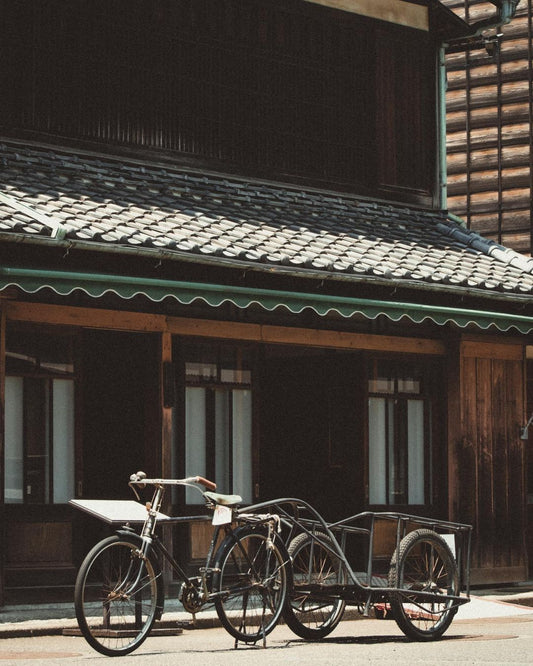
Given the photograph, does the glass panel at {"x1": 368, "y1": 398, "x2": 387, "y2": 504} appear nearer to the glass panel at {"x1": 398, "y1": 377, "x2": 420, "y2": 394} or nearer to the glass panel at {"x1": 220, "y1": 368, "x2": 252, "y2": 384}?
the glass panel at {"x1": 398, "y1": 377, "x2": 420, "y2": 394}

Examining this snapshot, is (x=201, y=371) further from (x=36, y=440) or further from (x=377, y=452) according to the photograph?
(x=377, y=452)

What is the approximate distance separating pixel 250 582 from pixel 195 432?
186 inches

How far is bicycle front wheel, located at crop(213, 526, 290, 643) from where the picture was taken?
32.2 ft

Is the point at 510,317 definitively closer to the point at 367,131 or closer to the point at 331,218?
the point at 331,218

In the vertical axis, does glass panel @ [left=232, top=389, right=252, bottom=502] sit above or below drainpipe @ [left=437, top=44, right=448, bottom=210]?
below

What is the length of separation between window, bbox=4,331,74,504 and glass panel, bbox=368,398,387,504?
12.4ft

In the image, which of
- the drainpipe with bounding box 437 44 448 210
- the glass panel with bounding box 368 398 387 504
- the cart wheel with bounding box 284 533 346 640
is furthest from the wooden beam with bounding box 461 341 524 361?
the cart wheel with bounding box 284 533 346 640

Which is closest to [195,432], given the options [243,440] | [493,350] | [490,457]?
[243,440]

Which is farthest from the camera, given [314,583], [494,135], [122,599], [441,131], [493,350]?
[494,135]

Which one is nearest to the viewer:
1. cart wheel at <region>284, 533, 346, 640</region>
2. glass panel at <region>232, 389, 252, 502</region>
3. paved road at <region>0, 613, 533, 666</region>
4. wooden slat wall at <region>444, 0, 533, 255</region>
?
paved road at <region>0, 613, 533, 666</region>

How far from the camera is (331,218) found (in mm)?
16734

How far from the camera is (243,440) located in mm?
14969

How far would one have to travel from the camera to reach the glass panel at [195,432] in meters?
14.6

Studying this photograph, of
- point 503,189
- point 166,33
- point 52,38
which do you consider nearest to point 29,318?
point 52,38
